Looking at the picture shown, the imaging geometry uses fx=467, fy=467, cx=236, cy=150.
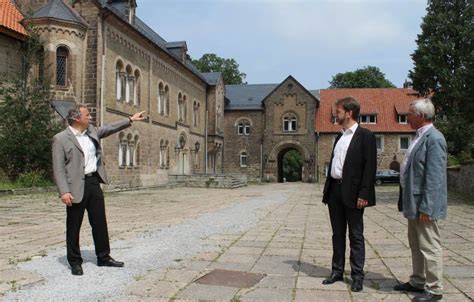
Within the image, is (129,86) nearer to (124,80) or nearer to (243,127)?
(124,80)

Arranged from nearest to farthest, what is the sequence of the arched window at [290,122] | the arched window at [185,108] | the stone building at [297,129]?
the arched window at [185,108] → the stone building at [297,129] → the arched window at [290,122]

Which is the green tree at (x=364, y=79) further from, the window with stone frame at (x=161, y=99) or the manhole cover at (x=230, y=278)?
the manhole cover at (x=230, y=278)

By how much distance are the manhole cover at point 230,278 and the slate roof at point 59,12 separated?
17.9m

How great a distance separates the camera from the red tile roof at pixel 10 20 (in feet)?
62.7

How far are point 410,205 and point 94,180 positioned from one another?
3614 millimetres

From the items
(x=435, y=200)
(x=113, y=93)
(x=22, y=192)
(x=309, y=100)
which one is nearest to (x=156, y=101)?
(x=113, y=93)

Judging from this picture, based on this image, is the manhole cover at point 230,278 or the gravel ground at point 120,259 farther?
the manhole cover at point 230,278

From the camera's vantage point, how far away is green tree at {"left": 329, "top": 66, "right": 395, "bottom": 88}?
202 ft

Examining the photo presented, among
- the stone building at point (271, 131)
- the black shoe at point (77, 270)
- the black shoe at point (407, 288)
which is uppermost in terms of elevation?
the stone building at point (271, 131)

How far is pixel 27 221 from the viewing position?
10.1m

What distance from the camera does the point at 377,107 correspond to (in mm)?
45188

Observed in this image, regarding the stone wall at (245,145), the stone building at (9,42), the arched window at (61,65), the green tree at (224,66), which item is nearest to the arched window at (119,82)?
the arched window at (61,65)

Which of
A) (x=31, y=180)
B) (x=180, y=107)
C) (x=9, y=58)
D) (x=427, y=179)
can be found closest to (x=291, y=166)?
(x=180, y=107)

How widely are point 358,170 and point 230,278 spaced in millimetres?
1866
